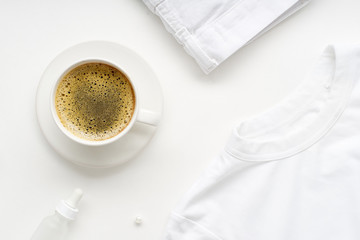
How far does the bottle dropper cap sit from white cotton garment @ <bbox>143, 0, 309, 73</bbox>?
14.2 inches

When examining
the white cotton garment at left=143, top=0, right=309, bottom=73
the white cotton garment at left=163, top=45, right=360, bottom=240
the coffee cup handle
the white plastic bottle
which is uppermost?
→ the white cotton garment at left=143, top=0, right=309, bottom=73

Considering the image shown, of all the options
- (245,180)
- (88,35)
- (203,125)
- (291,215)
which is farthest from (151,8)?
(291,215)

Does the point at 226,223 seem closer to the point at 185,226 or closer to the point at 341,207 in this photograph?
the point at 185,226

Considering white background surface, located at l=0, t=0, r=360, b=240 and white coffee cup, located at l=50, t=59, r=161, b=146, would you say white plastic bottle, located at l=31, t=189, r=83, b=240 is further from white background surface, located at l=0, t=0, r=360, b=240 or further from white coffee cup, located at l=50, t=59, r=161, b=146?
white coffee cup, located at l=50, t=59, r=161, b=146

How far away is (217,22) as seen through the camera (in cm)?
75

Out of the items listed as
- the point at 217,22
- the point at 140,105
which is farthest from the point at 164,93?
the point at 217,22

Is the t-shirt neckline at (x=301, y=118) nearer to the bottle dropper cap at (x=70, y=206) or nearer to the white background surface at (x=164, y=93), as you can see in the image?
the white background surface at (x=164, y=93)

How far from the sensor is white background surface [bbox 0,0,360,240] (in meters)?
0.78

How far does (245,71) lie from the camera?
789 mm

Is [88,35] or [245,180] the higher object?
[88,35]

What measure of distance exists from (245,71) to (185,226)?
0.34m

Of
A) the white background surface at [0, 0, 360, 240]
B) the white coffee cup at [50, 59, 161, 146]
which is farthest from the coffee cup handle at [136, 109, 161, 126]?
the white background surface at [0, 0, 360, 240]

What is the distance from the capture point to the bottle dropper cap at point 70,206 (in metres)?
0.71

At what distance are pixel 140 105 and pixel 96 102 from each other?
85 millimetres
